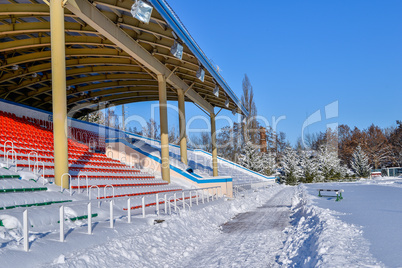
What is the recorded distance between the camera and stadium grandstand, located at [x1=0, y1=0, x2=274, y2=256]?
1103cm

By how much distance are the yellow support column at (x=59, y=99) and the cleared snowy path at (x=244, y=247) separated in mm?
5101

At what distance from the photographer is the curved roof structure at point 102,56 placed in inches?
577

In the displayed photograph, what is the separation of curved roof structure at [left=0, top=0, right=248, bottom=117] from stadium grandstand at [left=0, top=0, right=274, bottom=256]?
5cm

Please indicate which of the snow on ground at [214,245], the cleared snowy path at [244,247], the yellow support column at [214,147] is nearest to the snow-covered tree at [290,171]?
the yellow support column at [214,147]

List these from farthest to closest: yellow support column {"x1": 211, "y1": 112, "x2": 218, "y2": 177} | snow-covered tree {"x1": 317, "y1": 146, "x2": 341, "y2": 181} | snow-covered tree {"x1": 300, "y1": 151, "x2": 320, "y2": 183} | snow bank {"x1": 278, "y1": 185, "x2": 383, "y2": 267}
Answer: snow-covered tree {"x1": 317, "y1": 146, "x2": 341, "y2": 181}
snow-covered tree {"x1": 300, "y1": 151, "x2": 320, "y2": 183}
yellow support column {"x1": 211, "y1": 112, "x2": 218, "y2": 177}
snow bank {"x1": 278, "y1": 185, "x2": 383, "y2": 267}

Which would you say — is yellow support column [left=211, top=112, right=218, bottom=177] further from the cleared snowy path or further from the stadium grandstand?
the cleared snowy path

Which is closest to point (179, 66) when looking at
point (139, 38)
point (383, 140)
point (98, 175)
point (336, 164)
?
point (139, 38)

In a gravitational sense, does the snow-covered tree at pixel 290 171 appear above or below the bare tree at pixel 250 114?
below

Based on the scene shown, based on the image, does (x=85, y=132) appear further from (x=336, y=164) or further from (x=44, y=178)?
(x=336, y=164)

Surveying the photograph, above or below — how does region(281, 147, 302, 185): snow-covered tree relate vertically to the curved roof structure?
below

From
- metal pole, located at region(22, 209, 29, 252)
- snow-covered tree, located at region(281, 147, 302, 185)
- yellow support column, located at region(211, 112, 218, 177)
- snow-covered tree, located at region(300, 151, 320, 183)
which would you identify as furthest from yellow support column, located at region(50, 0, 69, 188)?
snow-covered tree, located at region(300, 151, 320, 183)

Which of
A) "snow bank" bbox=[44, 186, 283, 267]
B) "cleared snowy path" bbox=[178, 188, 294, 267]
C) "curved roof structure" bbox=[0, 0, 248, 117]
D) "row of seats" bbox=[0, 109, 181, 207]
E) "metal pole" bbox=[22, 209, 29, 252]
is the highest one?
"curved roof structure" bbox=[0, 0, 248, 117]

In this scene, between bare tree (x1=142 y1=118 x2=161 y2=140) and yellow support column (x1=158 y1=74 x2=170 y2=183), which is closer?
yellow support column (x1=158 y1=74 x2=170 y2=183)

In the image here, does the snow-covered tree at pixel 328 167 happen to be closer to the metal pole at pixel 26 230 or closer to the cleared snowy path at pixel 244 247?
the cleared snowy path at pixel 244 247
